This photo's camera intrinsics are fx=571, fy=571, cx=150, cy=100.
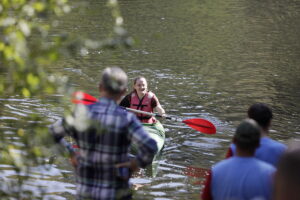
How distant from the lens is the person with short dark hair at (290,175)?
203 cm

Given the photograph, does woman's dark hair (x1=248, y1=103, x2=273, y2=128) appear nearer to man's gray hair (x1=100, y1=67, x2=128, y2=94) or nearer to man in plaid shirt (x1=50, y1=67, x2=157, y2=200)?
man in plaid shirt (x1=50, y1=67, x2=157, y2=200)

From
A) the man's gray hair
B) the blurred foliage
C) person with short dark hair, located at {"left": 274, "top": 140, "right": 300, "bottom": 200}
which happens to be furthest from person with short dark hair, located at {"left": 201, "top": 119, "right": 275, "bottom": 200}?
person with short dark hair, located at {"left": 274, "top": 140, "right": 300, "bottom": 200}

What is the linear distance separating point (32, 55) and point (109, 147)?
52.4 inches

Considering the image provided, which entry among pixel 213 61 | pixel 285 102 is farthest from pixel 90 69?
pixel 285 102

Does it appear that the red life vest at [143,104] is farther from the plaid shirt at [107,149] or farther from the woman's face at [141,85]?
the plaid shirt at [107,149]

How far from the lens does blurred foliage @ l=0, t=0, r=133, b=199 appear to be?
8.88 ft

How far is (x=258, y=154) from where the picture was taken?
4281 millimetres

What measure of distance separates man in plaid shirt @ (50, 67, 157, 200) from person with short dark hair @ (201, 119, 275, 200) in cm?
52

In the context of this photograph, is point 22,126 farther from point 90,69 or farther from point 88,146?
point 90,69

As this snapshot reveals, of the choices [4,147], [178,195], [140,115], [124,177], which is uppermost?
[4,147]

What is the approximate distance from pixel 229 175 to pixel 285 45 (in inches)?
743

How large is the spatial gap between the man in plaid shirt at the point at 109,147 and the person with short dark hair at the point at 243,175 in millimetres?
519

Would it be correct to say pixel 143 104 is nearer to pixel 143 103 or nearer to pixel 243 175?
pixel 143 103

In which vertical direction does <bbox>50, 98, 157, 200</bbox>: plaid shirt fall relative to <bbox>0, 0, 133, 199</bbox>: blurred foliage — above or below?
below
